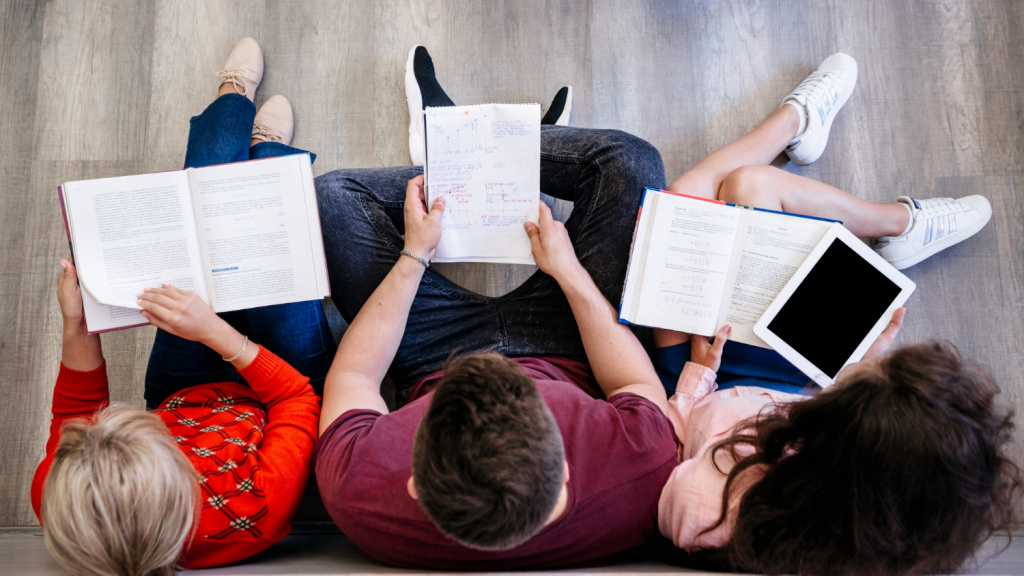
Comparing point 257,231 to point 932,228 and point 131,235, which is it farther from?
point 932,228

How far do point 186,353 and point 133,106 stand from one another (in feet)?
2.35

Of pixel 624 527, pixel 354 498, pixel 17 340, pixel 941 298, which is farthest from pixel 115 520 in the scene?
pixel 941 298

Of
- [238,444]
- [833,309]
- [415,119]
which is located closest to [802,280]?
[833,309]

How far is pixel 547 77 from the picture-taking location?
4.90ft

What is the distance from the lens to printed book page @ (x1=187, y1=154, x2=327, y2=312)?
3.51ft

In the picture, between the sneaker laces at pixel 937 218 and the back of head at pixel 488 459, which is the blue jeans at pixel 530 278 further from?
the sneaker laces at pixel 937 218

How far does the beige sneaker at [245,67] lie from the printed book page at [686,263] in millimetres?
974

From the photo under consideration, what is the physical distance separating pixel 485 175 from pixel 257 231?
0.41 metres

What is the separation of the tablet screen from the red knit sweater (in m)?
0.85

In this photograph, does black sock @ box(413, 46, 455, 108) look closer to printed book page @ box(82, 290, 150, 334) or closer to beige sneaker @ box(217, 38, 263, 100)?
beige sneaker @ box(217, 38, 263, 100)

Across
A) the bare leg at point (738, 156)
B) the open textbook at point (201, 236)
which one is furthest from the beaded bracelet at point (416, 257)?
the bare leg at point (738, 156)

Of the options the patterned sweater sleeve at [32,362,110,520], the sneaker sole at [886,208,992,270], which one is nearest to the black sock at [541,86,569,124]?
the sneaker sole at [886,208,992,270]

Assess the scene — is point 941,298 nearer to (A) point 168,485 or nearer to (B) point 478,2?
(B) point 478,2

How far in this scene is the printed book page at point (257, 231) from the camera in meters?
1.07
